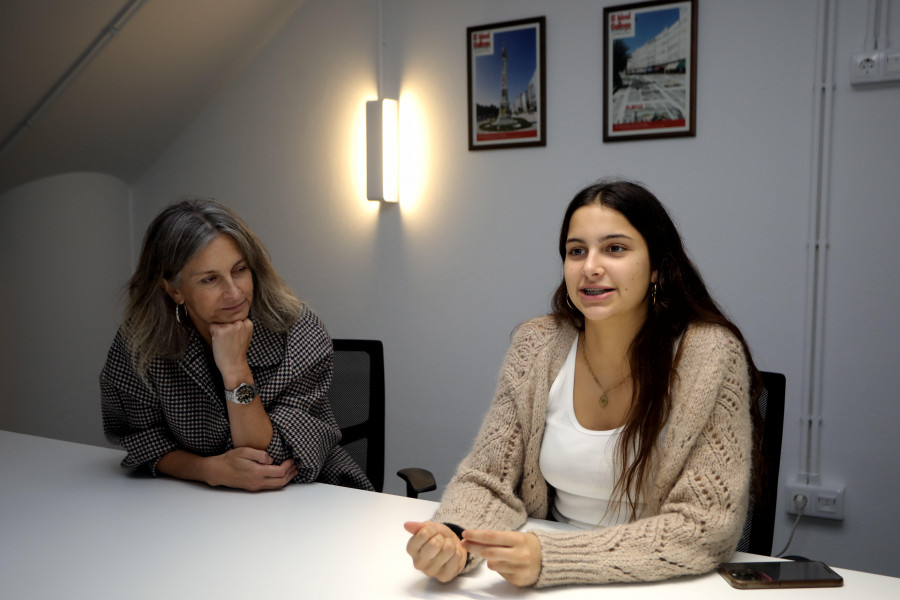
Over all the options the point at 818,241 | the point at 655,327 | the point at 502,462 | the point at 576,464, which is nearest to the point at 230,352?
the point at 502,462

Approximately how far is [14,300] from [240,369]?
2.04 m

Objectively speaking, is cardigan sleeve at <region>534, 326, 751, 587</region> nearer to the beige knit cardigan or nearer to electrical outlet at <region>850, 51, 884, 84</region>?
the beige knit cardigan

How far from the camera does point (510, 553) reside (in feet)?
3.78

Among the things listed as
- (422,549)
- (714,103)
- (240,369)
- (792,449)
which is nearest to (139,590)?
(422,549)

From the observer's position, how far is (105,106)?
3.17 meters

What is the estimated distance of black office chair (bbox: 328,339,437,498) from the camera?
2.09 meters

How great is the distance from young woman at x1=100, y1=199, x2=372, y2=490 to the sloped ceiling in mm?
1408

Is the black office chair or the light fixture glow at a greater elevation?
the light fixture glow

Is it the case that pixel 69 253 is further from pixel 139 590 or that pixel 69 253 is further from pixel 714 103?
pixel 714 103

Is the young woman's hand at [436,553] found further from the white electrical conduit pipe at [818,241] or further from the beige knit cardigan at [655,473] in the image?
the white electrical conduit pipe at [818,241]

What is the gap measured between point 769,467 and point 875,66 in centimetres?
147

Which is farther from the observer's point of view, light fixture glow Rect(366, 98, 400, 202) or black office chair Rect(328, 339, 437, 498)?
light fixture glow Rect(366, 98, 400, 202)

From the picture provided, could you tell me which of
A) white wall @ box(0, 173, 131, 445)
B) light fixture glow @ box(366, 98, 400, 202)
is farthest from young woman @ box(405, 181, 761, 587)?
white wall @ box(0, 173, 131, 445)

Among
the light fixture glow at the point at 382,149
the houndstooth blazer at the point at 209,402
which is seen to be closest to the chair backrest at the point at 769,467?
the houndstooth blazer at the point at 209,402
